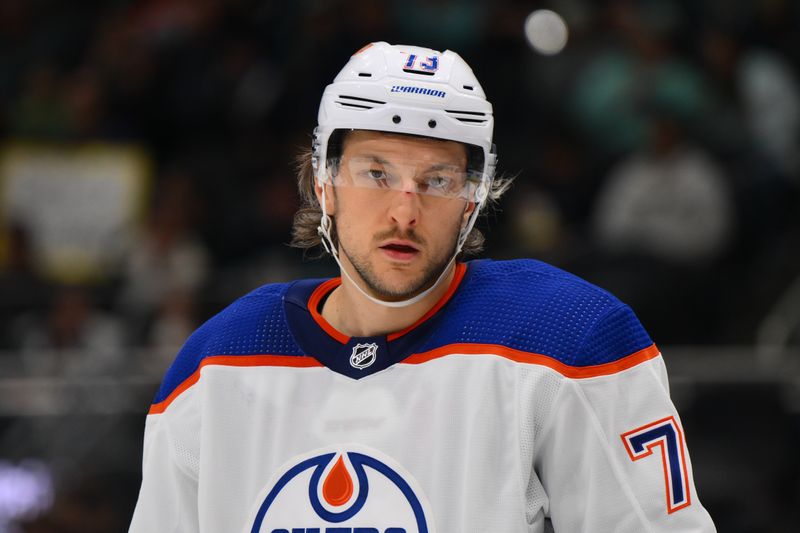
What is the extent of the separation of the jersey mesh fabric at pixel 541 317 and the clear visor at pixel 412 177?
15 centimetres

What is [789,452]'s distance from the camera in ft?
13.4

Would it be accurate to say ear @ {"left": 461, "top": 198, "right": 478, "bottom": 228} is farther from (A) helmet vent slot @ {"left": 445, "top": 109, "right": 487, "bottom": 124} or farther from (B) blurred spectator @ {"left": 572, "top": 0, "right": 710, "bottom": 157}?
(B) blurred spectator @ {"left": 572, "top": 0, "right": 710, "bottom": 157}

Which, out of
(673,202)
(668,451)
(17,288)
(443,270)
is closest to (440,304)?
(443,270)

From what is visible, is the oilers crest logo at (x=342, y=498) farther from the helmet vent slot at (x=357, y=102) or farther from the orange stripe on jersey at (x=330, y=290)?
the helmet vent slot at (x=357, y=102)

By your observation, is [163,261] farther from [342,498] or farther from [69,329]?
[342,498]

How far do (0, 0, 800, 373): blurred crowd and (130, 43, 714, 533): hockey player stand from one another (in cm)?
234

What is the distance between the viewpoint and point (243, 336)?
2195 millimetres

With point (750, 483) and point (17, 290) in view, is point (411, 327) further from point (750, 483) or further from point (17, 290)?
point (17, 290)

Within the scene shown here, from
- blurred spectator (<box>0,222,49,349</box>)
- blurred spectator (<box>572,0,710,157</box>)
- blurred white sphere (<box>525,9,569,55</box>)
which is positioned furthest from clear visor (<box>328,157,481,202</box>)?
blurred white sphere (<box>525,9,569,55</box>)

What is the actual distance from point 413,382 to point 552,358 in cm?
24

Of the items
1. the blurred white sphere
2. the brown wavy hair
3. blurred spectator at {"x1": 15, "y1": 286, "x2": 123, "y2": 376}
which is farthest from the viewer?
the blurred white sphere

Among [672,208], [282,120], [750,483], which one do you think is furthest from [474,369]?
[282,120]

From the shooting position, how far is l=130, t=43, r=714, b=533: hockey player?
1954 mm

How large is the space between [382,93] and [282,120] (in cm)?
401
